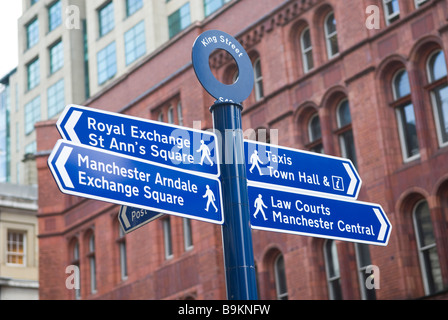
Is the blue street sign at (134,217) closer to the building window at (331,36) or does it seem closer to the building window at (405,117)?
the building window at (405,117)

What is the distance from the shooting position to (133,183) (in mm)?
5242

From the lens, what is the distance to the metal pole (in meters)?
5.13

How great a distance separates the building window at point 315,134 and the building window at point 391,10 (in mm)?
3487

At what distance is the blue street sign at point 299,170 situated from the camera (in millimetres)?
5984

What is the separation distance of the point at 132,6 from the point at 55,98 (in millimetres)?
9813

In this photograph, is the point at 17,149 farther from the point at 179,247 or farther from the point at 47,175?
the point at 179,247

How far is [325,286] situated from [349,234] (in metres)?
15.6

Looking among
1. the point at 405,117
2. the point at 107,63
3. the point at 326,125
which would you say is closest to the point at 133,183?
the point at 405,117

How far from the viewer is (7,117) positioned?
61.3m

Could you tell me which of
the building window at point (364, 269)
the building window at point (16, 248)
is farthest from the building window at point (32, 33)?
the building window at point (364, 269)

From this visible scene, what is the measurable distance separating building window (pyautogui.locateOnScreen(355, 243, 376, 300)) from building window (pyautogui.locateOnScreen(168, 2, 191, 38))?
67.6 ft

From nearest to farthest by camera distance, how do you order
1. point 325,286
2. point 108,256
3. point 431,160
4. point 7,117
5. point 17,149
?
1. point 431,160
2. point 325,286
3. point 108,256
4. point 17,149
5. point 7,117

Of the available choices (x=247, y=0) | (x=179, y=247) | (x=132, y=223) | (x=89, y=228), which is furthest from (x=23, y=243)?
(x=132, y=223)

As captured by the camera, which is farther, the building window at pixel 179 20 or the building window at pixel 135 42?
the building window at pixel 135 42
